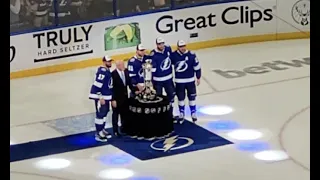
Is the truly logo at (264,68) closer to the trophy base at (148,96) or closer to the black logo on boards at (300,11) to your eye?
the black logo on boards at (300,11)

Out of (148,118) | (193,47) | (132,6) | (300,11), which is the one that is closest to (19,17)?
(132,6)

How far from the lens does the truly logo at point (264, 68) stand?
9.96 m

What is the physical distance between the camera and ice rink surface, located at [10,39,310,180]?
6.13 metres

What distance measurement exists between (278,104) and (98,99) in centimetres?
259

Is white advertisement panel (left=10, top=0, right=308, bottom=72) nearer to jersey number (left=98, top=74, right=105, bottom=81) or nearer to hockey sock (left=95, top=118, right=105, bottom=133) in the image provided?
hockey sock (left=95, top=118, right=105, bottom=133)

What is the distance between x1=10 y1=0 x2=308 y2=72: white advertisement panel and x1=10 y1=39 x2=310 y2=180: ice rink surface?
0.29m

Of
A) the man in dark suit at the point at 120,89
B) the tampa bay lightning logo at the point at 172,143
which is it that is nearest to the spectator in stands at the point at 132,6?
the man in dark suit at the point at 120,89

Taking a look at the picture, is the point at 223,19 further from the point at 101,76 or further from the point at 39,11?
the point at 101,76

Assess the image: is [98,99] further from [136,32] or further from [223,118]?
[136,32]

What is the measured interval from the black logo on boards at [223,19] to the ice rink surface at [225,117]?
17.7 inches

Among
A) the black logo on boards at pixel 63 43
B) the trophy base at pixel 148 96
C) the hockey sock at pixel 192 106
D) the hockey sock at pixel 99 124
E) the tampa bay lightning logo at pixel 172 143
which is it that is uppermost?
the black logo on boards at pixel 63 43

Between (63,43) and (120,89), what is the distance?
3.62m

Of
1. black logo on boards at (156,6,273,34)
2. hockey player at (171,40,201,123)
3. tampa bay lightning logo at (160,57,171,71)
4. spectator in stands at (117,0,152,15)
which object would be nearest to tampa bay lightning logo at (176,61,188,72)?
hockey player at (171,40,201,123)
